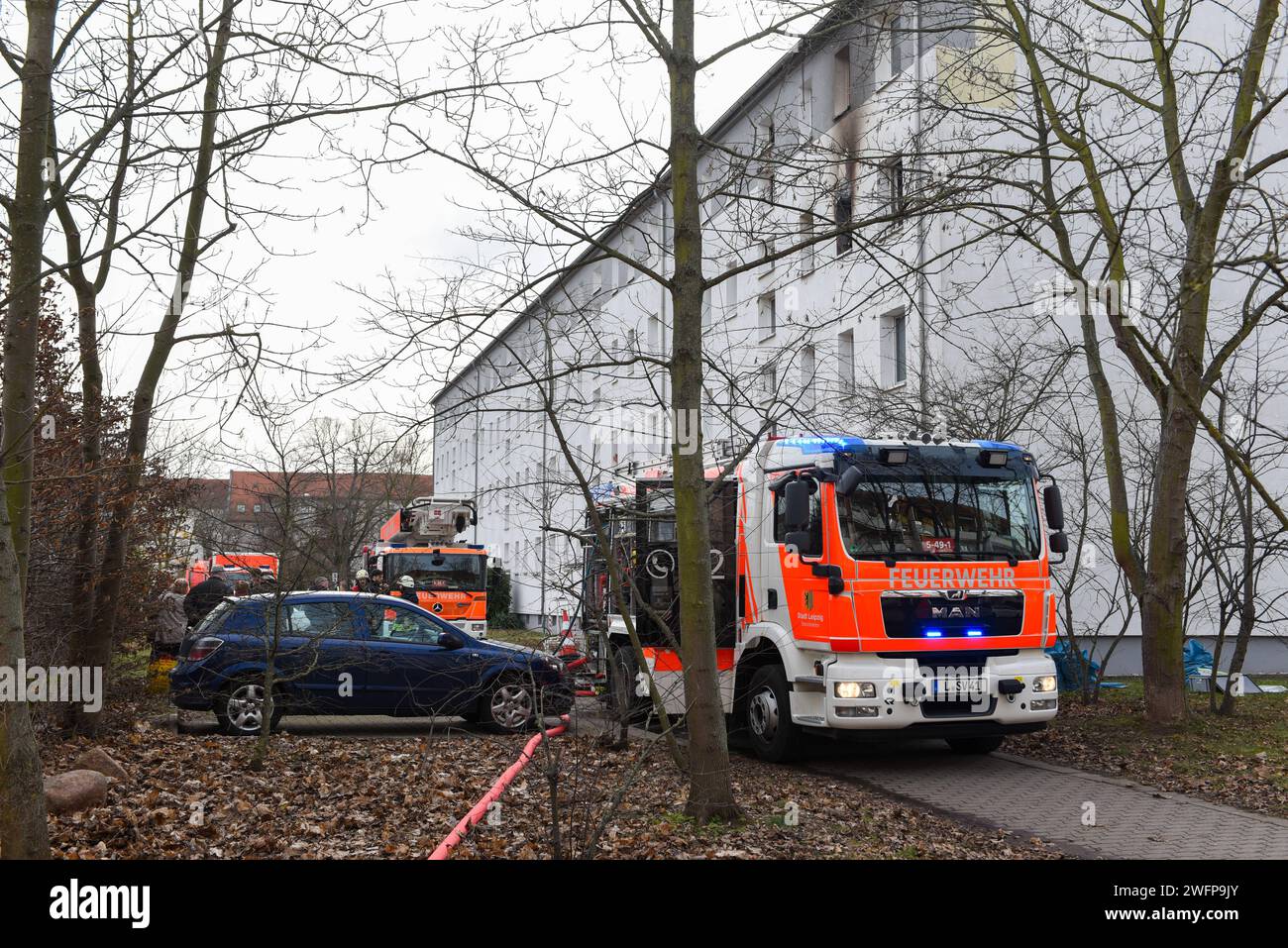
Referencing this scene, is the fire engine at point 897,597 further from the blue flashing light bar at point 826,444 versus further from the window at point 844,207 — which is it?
the window at point 844,207

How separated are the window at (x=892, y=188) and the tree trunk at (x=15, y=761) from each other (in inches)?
226

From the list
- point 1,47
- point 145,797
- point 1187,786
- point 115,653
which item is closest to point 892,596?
point 1187,786

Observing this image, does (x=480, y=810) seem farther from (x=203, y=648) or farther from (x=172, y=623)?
(x=172, y=623)

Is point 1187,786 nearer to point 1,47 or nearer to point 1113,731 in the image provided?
point 1113,731

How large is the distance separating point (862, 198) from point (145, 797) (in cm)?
712

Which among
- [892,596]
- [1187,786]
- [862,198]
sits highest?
[862,198]

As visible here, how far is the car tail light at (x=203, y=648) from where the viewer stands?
13.3 meters

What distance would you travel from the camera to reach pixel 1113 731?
13102 mm

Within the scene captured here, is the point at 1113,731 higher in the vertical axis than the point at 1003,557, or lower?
lower

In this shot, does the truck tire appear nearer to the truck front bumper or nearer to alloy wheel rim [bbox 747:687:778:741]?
alloy wheel rim [bbox 747:687:778:741]

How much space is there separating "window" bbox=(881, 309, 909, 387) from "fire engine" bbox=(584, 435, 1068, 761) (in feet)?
38.2

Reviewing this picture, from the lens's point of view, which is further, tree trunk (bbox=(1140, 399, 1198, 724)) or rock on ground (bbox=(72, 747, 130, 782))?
tree trunk (bbox=(1140, 399, 1198, 724))

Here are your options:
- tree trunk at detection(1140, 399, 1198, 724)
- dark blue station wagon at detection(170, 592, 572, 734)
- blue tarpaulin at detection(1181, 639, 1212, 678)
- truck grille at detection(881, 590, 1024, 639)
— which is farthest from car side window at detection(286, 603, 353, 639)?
blue tarpaulin at detection(1181, 639, 1212, 678)

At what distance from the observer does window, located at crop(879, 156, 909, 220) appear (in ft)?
27.0
